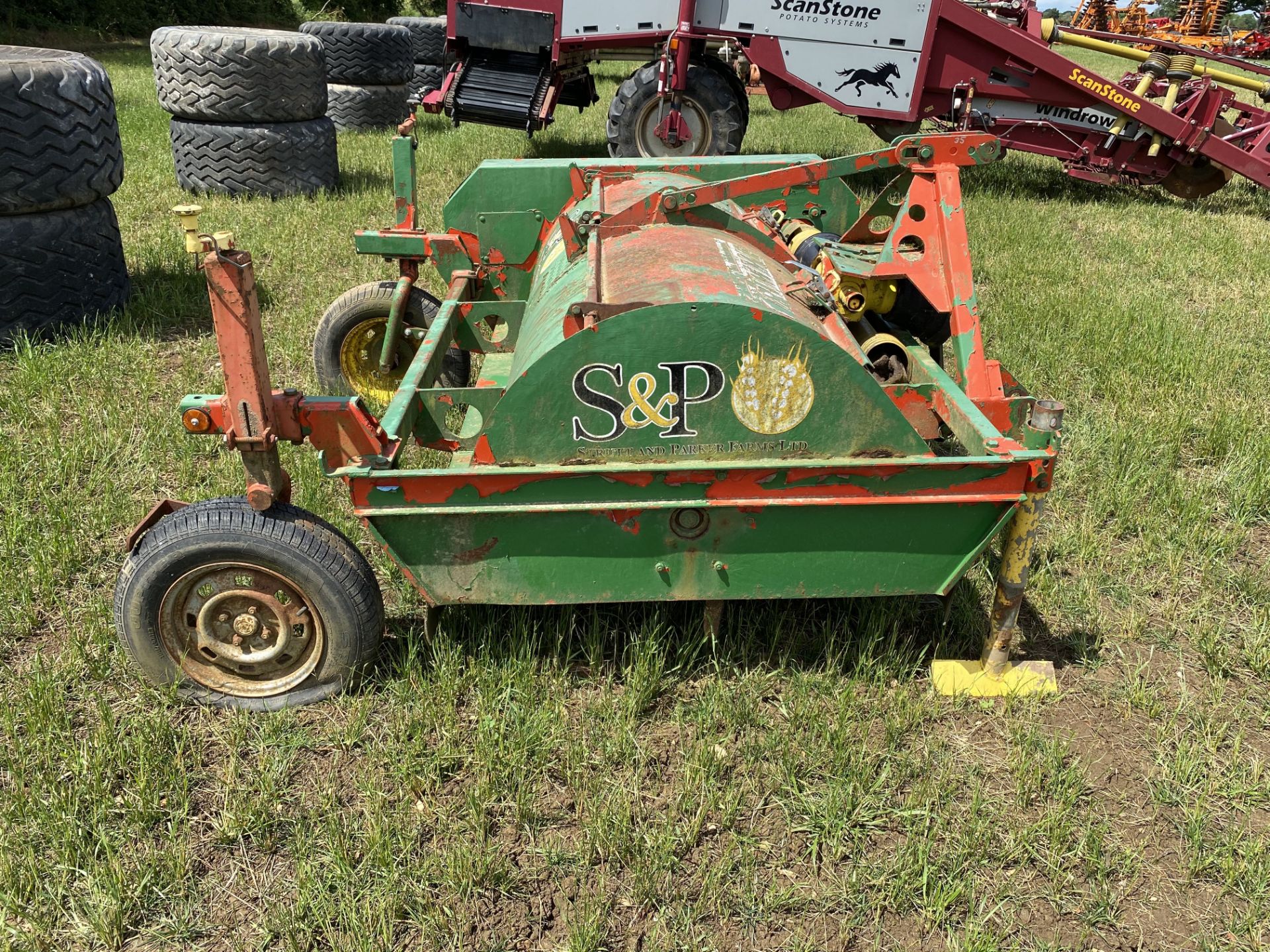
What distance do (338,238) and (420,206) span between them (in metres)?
1.12

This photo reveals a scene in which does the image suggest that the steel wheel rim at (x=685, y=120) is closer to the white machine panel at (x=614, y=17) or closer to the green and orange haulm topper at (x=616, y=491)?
the white machine panel at (x=614, y=17)

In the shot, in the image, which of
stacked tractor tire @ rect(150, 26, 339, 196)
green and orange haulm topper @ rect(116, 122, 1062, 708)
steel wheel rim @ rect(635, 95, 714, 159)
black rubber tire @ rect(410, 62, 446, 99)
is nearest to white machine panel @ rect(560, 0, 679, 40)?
steel wheel rim @ rect(635, 95, 714, 159)

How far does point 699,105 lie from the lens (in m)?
8.68

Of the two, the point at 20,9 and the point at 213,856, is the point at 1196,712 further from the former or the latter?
the point at 20,9

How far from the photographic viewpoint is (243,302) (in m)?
2.62

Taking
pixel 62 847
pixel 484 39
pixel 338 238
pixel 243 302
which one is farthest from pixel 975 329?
pixel 484 39

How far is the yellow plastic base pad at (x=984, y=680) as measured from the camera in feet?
10.4

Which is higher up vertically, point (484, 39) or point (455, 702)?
point (484, 39)

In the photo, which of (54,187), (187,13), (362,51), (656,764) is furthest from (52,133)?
(187,13)

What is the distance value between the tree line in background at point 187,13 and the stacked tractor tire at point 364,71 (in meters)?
10.2

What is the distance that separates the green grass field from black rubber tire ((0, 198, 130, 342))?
2.64ft

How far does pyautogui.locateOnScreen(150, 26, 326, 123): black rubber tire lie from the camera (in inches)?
295

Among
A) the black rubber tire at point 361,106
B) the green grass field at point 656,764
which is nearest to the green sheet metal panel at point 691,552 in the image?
the green grass field at point 656,764

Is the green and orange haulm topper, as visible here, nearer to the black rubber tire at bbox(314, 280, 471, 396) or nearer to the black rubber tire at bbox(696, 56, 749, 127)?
the black rubber tire at bbox(314, 280, 471, 396)
